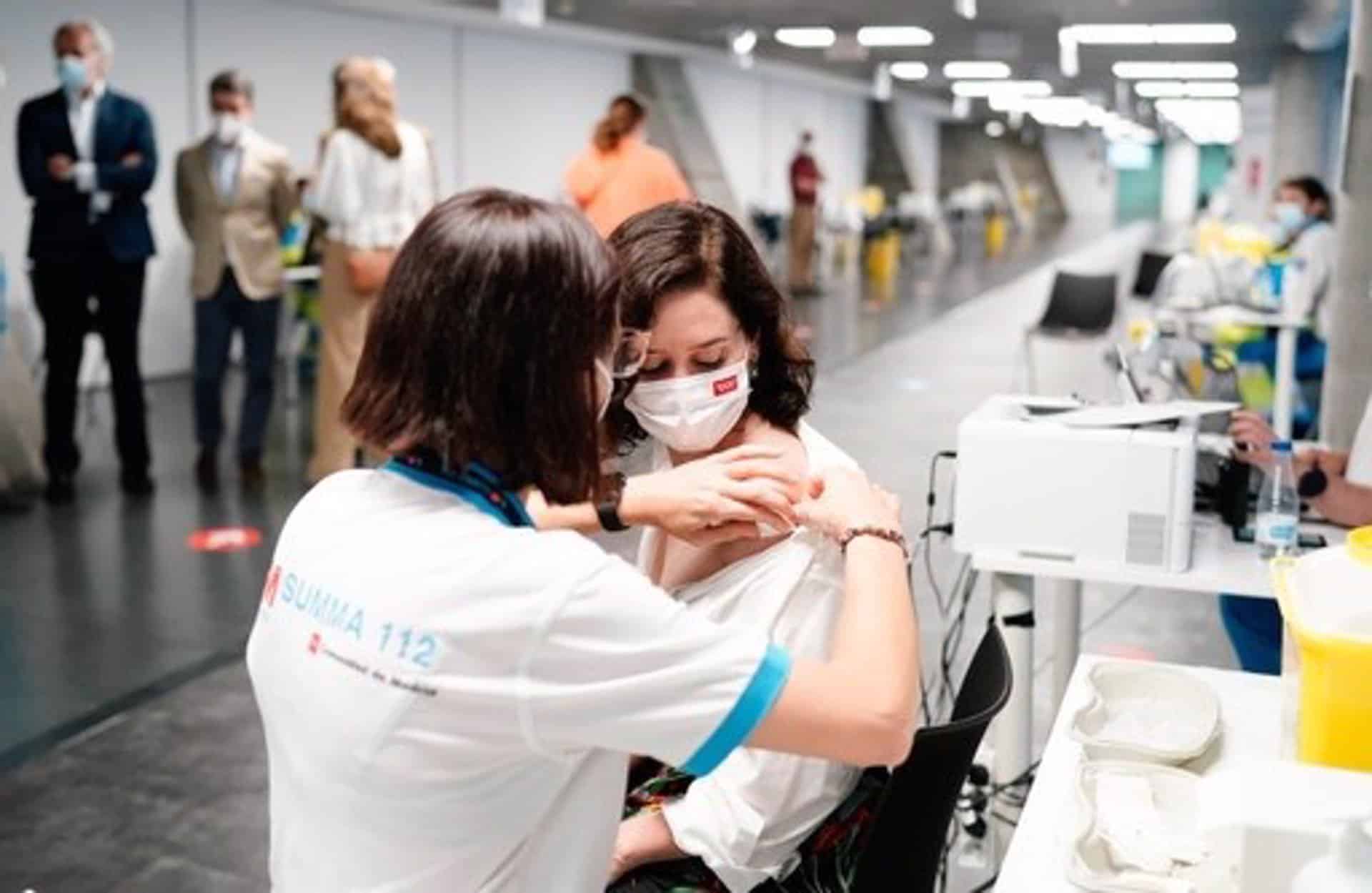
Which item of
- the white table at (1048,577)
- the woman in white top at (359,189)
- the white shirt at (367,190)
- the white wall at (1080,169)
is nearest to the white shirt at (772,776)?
the white table at (1048,577)

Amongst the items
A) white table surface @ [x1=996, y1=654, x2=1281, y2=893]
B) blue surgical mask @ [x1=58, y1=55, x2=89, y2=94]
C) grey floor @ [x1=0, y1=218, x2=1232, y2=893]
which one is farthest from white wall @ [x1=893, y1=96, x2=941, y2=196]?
white table surface @ [x1=996, y1=654, x2=1281, y2=893]

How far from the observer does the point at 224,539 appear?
475 cm

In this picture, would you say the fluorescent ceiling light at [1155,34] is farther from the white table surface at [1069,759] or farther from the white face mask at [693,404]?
the white face mask at [693,404]

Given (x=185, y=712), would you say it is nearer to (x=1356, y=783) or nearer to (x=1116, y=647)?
(x=1116, y=647)

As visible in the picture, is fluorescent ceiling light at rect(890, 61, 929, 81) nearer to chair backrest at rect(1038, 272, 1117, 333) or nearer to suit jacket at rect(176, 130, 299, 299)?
chair backrest at rect(1038, 272, 1117, 333)

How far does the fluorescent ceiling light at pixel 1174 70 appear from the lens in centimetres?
1374

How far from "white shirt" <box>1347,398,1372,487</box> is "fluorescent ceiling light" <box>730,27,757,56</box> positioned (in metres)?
9.82

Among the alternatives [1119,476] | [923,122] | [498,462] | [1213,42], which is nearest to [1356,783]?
[498,462]

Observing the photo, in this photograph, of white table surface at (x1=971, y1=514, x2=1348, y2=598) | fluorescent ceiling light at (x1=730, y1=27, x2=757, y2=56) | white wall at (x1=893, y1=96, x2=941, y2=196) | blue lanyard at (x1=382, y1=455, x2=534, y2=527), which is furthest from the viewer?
white wall at (x1=893, y1=96, x2=941, y2=196)

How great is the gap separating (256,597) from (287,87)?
18.6ft

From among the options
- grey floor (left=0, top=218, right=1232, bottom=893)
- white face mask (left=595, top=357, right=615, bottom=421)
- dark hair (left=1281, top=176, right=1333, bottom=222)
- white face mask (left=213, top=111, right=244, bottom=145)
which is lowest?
grey floor (left=0, top=218, right=1232, bottom=893)

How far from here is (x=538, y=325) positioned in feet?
3.70

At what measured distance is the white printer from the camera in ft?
7.79

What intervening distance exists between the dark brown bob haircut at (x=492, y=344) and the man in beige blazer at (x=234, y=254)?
4.77m
